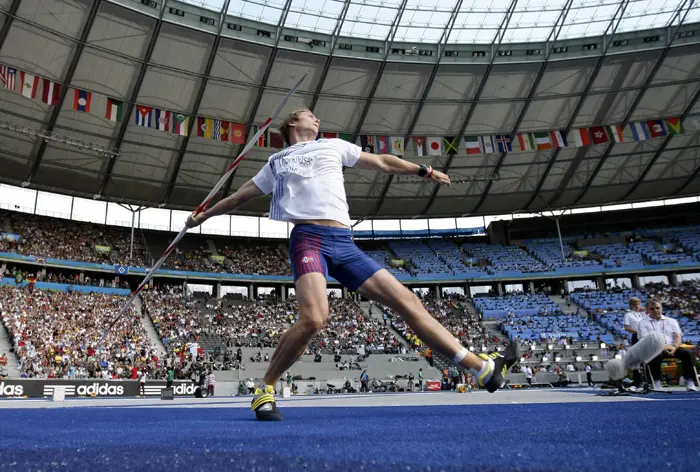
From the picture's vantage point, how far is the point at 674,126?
28.6 m

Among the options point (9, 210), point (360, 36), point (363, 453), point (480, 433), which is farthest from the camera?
point (9, 210)

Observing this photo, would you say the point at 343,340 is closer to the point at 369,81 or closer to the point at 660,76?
the point at 369,81

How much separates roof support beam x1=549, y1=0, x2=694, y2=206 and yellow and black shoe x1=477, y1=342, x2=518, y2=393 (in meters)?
27.7

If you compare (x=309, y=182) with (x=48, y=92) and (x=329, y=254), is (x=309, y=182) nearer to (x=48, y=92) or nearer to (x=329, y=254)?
(x=329, y=254)

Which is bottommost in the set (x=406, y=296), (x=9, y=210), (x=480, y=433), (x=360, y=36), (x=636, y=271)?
(x=480, y=433)

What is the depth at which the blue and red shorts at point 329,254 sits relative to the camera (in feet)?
9.53

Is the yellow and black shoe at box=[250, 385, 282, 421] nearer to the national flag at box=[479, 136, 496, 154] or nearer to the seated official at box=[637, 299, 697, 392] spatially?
the seated official at box=[637, 299, 697, 392]

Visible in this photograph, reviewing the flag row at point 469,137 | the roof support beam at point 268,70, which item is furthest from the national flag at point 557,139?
the roof support beam at point 268,70

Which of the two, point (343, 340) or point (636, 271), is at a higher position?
point (636, 271)

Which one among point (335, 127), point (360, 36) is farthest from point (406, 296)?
point (335, 127)

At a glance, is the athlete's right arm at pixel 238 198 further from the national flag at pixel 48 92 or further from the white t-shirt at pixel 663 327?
the national flag at pixel 48 92

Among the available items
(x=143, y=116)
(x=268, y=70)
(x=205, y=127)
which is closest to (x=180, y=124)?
(x=205, y=127)

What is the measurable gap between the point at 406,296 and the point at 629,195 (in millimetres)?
39655

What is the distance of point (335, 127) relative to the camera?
93.1 feet
